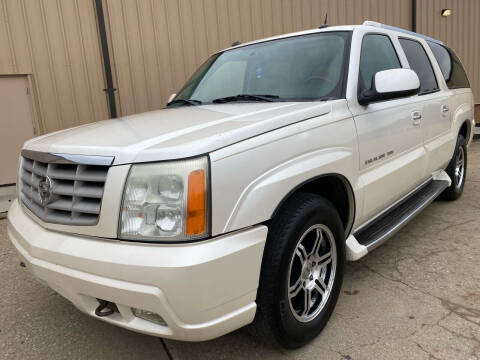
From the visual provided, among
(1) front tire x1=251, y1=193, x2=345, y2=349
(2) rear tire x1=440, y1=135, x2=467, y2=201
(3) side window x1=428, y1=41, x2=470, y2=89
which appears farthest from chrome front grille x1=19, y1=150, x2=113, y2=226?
(2) rear tire x1=440, y1=135, x2=467, y2=201

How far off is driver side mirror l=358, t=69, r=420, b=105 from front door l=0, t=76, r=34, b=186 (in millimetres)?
5026

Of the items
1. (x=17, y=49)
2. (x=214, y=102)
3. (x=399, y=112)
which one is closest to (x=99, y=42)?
(x=17, y=49)

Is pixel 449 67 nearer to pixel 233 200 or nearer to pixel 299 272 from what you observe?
pixel 299 272

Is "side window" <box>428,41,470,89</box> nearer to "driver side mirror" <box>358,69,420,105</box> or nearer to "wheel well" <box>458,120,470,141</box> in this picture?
"wheel well" <box>458,120,470,141</box>

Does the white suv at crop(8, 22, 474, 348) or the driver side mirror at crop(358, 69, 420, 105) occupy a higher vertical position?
the driver side mirror at crop(358, 69, 420, 105)

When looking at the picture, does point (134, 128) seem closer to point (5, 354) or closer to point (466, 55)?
point (5, 354)

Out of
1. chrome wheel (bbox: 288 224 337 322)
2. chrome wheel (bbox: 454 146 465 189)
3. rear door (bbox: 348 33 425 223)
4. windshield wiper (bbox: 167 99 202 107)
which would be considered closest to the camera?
chrome wheel (bbox: 288 224 337 322)

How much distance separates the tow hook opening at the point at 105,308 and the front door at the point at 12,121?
468cm

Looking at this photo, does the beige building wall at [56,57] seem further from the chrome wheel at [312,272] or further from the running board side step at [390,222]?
the chrome wheel at [312,272]

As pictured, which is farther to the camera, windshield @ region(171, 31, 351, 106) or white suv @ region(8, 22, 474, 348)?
windshield @ region(171, 31, 351, 106)

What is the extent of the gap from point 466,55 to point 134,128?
1248 centimetres

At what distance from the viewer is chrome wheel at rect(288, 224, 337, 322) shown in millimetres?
2240

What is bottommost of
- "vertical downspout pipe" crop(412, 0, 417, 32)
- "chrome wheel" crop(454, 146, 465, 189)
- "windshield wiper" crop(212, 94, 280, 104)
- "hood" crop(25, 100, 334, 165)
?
"chrome wheel" crop(454, 146, 465, 189)

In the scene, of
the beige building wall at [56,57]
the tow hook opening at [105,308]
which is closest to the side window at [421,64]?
the tow hook opening at [105,308]
